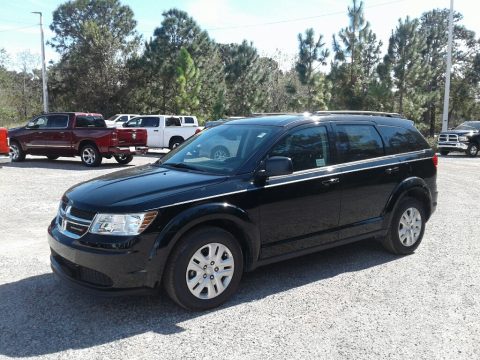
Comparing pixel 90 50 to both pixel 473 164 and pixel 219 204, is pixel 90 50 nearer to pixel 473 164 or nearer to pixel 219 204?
pixel 473 164

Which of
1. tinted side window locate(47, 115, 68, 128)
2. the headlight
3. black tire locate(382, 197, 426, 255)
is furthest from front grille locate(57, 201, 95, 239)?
tinted side window locate(47, 115, 68, 128)

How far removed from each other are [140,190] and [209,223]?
0.67m

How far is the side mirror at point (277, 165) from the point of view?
14.1 ft

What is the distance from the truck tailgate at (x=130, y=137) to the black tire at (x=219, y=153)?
11.1 metres

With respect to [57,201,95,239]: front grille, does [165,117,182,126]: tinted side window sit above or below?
above

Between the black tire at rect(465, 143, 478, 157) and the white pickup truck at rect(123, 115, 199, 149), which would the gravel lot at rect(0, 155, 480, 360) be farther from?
the black tire at rect(465, 143, 478, 157)

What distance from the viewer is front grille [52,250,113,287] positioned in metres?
3.82

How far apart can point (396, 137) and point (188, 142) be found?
259 centimetres

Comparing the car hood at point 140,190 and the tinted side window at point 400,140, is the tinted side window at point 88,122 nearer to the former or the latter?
the car hood at point 140,190

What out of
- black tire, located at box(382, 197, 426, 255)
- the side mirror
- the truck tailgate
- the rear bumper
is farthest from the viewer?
the truck tailgate

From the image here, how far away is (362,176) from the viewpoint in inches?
206

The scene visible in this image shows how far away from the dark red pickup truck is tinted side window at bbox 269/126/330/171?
11.5 m

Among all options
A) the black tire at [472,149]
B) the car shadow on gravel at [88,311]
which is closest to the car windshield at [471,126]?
the black tire at [472,149]

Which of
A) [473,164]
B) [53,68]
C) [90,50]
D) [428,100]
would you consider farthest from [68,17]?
[473,164]
